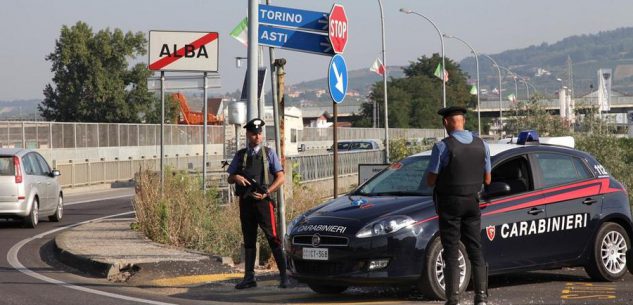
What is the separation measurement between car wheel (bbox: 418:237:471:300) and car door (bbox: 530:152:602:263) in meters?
1.62

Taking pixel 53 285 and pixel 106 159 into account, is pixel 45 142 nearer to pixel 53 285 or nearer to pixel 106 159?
pixel 106 159

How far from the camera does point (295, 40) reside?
14.0 m

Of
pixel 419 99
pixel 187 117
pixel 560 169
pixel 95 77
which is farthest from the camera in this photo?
pixel 419 99

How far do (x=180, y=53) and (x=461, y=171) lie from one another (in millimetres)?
11766

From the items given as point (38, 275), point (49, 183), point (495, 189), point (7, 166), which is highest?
point (7, 166)

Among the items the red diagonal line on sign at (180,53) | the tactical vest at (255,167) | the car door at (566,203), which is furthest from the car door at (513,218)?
the red diagonal line on sign at (180,53)

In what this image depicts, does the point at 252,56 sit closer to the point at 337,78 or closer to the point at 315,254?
the point at 337,78

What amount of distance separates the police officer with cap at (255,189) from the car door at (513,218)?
2214 millimetres

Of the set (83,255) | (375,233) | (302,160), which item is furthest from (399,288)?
(302,160)

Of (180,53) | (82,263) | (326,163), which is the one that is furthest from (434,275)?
(326,163)

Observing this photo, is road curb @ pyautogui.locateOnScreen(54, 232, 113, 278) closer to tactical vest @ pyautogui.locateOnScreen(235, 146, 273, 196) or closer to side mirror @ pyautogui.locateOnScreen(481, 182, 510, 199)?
tactical vest @ pyautogui.locateOnScreen(235, 146, 273, 196)

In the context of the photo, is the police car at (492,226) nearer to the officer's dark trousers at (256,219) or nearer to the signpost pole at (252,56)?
the officer's dark trousers at (256,219)

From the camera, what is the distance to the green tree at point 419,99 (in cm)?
10800

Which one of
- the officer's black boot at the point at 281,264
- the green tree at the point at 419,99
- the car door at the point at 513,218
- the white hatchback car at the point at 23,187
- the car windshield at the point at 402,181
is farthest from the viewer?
the green tree at the point at 419,99
